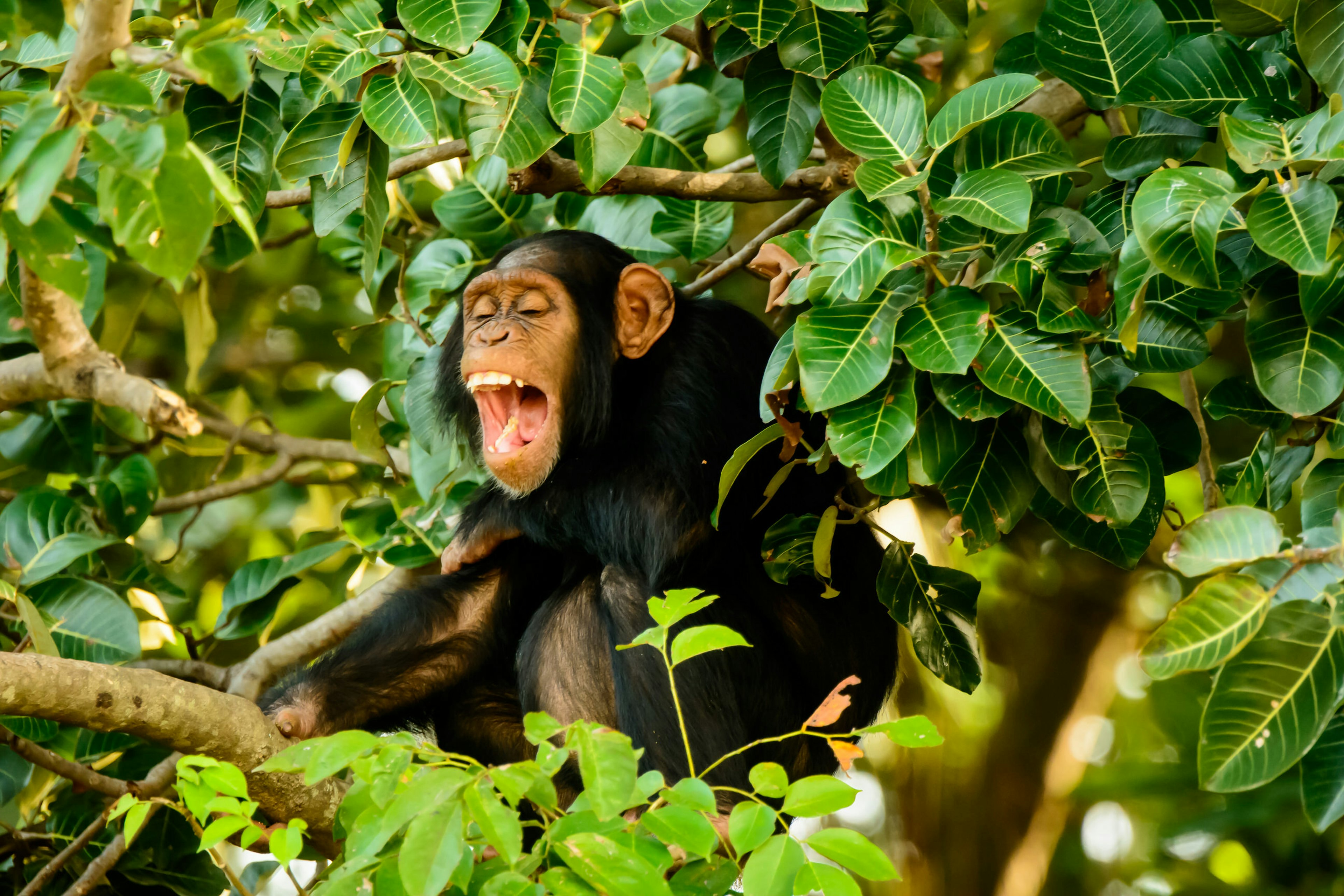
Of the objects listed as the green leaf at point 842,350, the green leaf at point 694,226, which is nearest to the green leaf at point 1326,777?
the green leaf at point 842,350

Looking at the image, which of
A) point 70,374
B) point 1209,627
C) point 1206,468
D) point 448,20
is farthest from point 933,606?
point 70,374

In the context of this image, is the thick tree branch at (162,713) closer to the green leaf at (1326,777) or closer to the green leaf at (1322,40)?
the green leaf at (1326,777)

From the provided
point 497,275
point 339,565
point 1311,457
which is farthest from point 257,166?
point 339,565

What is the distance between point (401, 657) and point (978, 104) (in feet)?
7.63

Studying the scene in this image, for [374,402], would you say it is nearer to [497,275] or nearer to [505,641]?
[497,275]

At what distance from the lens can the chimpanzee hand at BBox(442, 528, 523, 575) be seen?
3.92 meters

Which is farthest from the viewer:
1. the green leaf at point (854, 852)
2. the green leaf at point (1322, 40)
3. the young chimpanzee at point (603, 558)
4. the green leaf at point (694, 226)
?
the green leaf at point (694, 226)

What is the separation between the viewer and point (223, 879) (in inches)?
148

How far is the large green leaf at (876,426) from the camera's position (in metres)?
2.40

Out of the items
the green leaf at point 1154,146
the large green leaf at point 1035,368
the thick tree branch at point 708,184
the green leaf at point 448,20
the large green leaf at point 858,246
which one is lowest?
the thick tree branch at point 708,184

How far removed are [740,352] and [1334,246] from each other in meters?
1.75

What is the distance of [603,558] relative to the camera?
3.45m

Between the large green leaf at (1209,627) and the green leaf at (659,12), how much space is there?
1585 mm

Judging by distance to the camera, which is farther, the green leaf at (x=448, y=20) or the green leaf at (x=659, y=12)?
the green leaf at (x=659, y=12)
